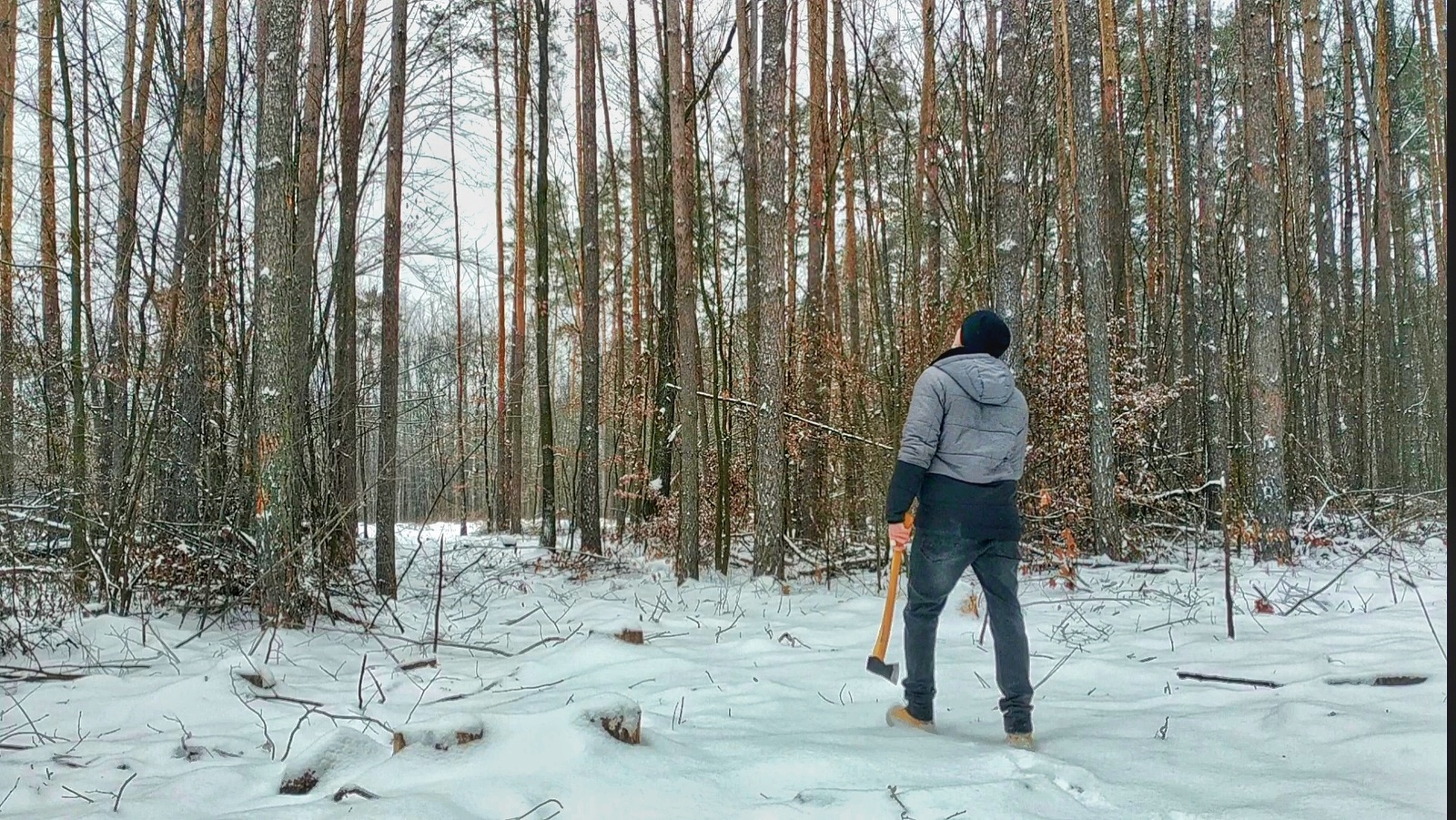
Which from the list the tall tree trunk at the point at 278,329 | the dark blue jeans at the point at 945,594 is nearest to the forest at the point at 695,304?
the tall tree trunk at the point at 278,329

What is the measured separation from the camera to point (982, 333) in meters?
3.68

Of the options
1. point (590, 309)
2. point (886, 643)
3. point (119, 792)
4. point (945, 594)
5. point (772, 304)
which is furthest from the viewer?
point (590, 309)

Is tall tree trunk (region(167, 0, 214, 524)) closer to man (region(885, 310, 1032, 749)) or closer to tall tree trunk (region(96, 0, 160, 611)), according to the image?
tall tree trunk (region(96, 0, 160, 611))

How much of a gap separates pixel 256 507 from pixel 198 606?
1.04 metres

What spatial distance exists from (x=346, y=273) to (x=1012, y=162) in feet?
18.8

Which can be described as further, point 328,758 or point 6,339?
point 6,339

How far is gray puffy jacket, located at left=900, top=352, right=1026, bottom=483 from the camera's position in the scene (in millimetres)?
3580

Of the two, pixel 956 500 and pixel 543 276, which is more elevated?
pixel 543 276

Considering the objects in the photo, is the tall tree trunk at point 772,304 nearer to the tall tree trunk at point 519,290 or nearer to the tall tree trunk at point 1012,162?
the tall tree trunk at point 1012,162

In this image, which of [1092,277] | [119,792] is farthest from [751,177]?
[119,792]

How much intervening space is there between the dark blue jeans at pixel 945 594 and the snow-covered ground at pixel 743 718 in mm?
236

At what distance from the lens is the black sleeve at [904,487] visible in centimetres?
360

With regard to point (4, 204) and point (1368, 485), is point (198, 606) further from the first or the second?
point (1368, 485)

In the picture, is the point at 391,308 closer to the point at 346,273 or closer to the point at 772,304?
the point at 346,273
